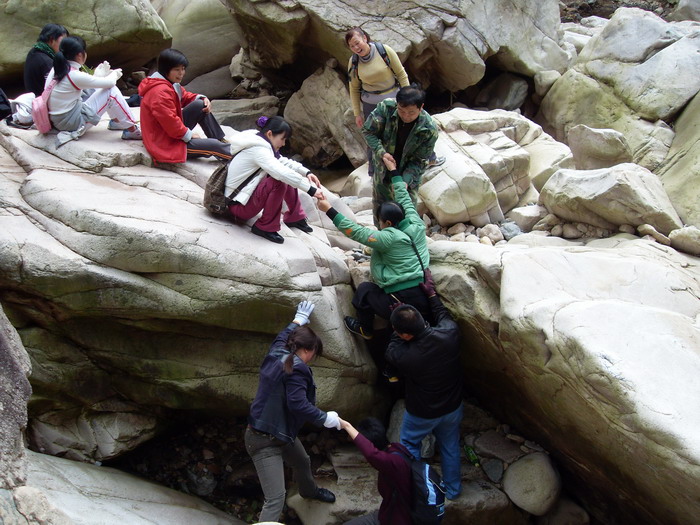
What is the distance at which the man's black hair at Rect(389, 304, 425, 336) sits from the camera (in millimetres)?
5406

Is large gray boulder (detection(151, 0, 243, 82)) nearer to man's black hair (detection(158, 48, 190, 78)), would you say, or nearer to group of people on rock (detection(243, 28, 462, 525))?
man's black hair (detection(158, 48, 190, 78))

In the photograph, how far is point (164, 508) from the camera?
5.64 meters

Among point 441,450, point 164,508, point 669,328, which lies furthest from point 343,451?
point 669,328

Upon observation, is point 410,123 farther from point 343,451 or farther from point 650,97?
point 650,97

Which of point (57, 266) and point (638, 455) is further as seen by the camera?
point (57, 266)

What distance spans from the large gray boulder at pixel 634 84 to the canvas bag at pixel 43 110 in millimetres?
7734

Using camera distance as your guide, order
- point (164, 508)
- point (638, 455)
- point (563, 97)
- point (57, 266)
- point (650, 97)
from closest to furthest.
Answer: point (638, 455)
point (57, 266)
point (164, 508)
point (650, 97)
point (563, 97)

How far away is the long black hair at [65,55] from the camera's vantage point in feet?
20.6

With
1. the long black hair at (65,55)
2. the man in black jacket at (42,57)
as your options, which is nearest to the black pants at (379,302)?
the long black hair at (65,55)

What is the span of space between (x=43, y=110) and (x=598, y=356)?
562 centimetres

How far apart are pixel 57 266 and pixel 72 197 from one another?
726 mm

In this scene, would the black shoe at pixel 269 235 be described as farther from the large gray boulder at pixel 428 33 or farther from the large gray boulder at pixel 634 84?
the large gray boulder at pixel 634 84

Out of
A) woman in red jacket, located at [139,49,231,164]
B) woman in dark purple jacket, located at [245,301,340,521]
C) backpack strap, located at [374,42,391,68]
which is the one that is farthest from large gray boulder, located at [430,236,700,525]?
woman in red jacket, located at [139,49,231,164]

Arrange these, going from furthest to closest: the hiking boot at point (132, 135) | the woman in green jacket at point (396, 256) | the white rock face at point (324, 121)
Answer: the white rock face at point (324, 121)
the hiking boot at point (132, 135)
the woman in green jacket at point (396, 256)
